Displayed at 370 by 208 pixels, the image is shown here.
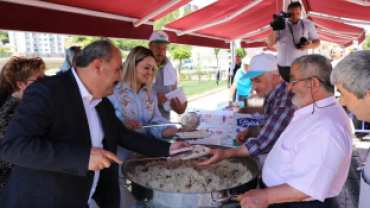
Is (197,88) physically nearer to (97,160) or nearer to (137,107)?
(137,107)

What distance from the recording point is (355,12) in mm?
5547

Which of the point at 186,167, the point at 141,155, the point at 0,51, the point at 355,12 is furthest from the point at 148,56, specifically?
the point at 0,51

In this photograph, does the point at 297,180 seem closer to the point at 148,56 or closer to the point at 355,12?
the point at 148,56

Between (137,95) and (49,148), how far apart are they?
109cm

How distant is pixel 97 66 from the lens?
1291 millimetres

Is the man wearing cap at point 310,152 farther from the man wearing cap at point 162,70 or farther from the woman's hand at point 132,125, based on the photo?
the man wearing cap at point 162,70

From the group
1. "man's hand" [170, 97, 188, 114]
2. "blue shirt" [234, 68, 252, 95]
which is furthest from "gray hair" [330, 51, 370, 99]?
"blue shirt" [234, 68, 252, 95]

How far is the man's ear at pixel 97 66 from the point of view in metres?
1.28

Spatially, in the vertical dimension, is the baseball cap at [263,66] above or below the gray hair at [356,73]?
above

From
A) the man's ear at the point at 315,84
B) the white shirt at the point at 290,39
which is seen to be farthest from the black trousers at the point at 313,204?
the white shirt at the point at 290,39

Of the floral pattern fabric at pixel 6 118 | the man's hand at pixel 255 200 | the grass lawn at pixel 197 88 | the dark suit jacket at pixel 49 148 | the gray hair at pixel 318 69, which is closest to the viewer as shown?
the dark suit jacket at pixel 49 148

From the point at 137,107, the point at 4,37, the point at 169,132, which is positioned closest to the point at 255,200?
the point at 169,132

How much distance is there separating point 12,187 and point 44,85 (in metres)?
0.50

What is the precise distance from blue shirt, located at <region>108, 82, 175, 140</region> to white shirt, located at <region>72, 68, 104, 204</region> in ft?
1.98
